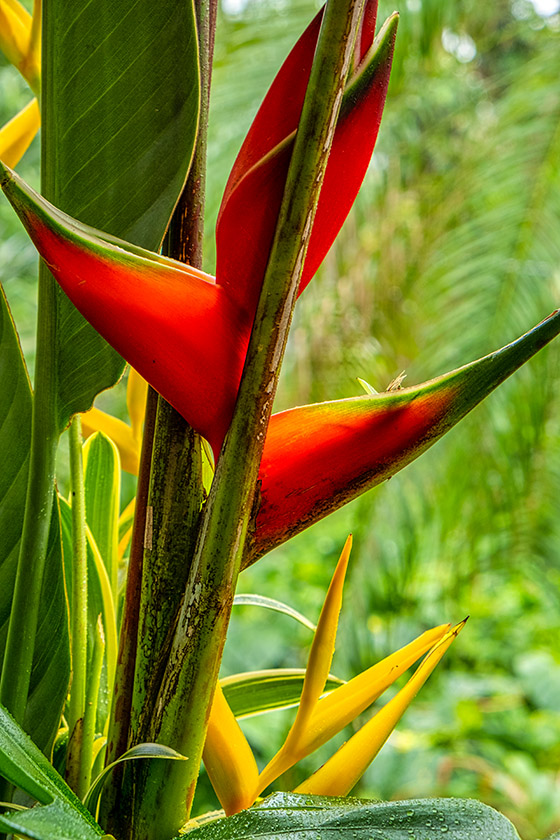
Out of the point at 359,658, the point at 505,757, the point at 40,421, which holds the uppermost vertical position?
the point at 40,421

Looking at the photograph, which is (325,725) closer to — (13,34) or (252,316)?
(252,316)

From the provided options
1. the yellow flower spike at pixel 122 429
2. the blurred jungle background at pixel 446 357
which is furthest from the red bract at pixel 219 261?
the blurred jungle background at pixel 446 357

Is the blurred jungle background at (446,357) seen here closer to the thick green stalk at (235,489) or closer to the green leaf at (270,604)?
the green leaf at (270,604)

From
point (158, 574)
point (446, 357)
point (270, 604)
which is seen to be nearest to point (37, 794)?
point (158, 574)

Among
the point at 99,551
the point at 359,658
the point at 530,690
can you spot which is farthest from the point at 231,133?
the point at 530,690

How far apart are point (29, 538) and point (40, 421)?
1.4 inches

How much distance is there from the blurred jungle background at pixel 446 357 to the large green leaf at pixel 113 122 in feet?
3.69

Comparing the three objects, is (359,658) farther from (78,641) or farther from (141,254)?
(141,254)

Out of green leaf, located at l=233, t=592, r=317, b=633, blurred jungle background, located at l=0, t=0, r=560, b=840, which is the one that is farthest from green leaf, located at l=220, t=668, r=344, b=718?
blurred jungle background, located at l=0, t=0, r=560, b=840

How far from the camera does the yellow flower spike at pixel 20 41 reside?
10.8 inches

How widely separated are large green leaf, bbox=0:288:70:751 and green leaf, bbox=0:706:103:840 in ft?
0.27

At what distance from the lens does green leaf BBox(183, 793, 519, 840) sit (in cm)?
16

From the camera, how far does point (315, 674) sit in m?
0.23

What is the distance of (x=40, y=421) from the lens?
23cm
